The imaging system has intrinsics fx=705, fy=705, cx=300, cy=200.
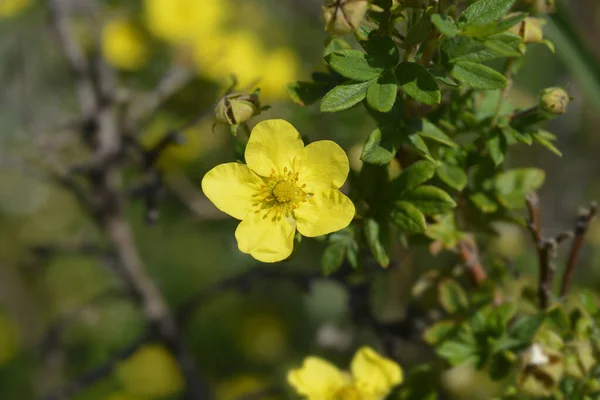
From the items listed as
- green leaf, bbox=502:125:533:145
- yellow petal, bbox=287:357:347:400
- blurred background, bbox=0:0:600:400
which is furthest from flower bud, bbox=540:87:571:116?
blurred background, bbox=0:0:600:400

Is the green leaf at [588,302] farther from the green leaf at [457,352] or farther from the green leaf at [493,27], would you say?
the green leaf at [493,27]

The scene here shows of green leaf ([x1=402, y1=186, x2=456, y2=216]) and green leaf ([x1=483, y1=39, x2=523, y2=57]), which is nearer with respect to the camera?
green leaf ([x1=483, y1=39, x2=523, y2=57])

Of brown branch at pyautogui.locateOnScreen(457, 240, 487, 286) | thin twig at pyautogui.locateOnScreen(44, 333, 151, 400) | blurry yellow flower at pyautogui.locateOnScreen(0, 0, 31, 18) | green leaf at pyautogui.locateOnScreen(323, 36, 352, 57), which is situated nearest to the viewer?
green leaf at pyautogui.locateOnScreen(323, 36, 352, 57)

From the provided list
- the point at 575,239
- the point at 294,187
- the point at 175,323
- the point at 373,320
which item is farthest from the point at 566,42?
the point at 175,323

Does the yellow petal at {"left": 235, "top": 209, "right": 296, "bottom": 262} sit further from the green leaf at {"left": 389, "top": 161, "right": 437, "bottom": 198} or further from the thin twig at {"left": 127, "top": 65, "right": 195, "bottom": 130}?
the thin twig at {"left": 127, "top": 65, "right": 195, "bottom": 130}

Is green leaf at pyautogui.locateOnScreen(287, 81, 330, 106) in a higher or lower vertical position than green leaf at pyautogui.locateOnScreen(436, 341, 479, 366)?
higher

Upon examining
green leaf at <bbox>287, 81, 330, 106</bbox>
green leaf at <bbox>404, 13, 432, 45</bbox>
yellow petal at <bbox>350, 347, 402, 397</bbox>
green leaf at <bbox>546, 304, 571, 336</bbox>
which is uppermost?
green leaf at <bbox>287, 81, 330, 106</bbox>
